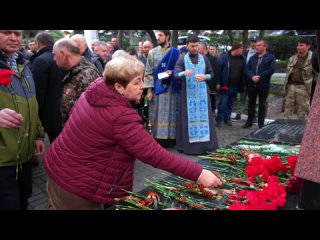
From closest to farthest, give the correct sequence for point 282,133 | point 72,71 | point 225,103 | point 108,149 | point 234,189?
point 234,189 → point 108,149 → point 282,133 → point 72,71 → point 225,103

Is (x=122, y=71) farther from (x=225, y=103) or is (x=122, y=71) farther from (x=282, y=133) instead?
(x=225, y=103)

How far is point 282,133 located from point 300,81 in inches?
152

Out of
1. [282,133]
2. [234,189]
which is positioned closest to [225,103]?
[282,133]

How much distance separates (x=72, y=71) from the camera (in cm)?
299

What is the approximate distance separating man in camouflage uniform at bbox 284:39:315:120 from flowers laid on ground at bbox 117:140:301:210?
447 cm

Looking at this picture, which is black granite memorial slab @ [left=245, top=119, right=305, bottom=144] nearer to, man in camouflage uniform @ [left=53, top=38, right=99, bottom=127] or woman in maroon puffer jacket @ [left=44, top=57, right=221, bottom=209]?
woman in maroon puffer jacket @ [left=44, top=57, right=221, bottom=209]

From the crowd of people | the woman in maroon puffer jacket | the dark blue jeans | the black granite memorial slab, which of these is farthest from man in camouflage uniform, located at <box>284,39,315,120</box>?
the woman in maroon puffer jacket

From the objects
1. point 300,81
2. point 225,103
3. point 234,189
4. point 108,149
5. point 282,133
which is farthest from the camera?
point 225,103

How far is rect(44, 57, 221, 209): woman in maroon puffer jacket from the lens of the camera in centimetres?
164

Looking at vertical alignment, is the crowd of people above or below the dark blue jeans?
above

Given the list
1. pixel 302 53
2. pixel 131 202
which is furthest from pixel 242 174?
pixel 302 53

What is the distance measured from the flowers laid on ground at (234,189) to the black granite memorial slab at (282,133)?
443 millimetres
